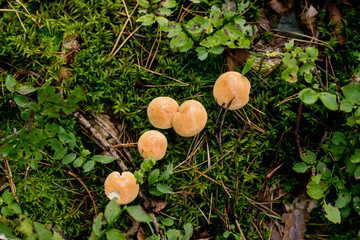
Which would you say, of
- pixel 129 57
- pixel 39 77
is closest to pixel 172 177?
pixel 129 57

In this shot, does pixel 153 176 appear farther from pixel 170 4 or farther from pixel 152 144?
pixel 170 4

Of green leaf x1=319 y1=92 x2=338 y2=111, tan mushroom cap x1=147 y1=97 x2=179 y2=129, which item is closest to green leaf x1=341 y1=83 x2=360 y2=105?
green leaf x1=319 y1=92 x2=338 y2=111

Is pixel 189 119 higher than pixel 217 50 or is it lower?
lower

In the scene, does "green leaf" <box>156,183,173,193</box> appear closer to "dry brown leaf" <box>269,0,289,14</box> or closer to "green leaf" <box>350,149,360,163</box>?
"green leaf" <box>350,149,360,163</box>

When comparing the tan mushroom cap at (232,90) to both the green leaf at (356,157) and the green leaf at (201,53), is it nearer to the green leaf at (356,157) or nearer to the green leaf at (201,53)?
the green leaf at (201,53)

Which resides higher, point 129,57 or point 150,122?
point 129,57

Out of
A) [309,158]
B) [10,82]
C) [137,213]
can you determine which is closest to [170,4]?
[10,82]

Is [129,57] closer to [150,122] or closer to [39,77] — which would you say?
[150,122]
